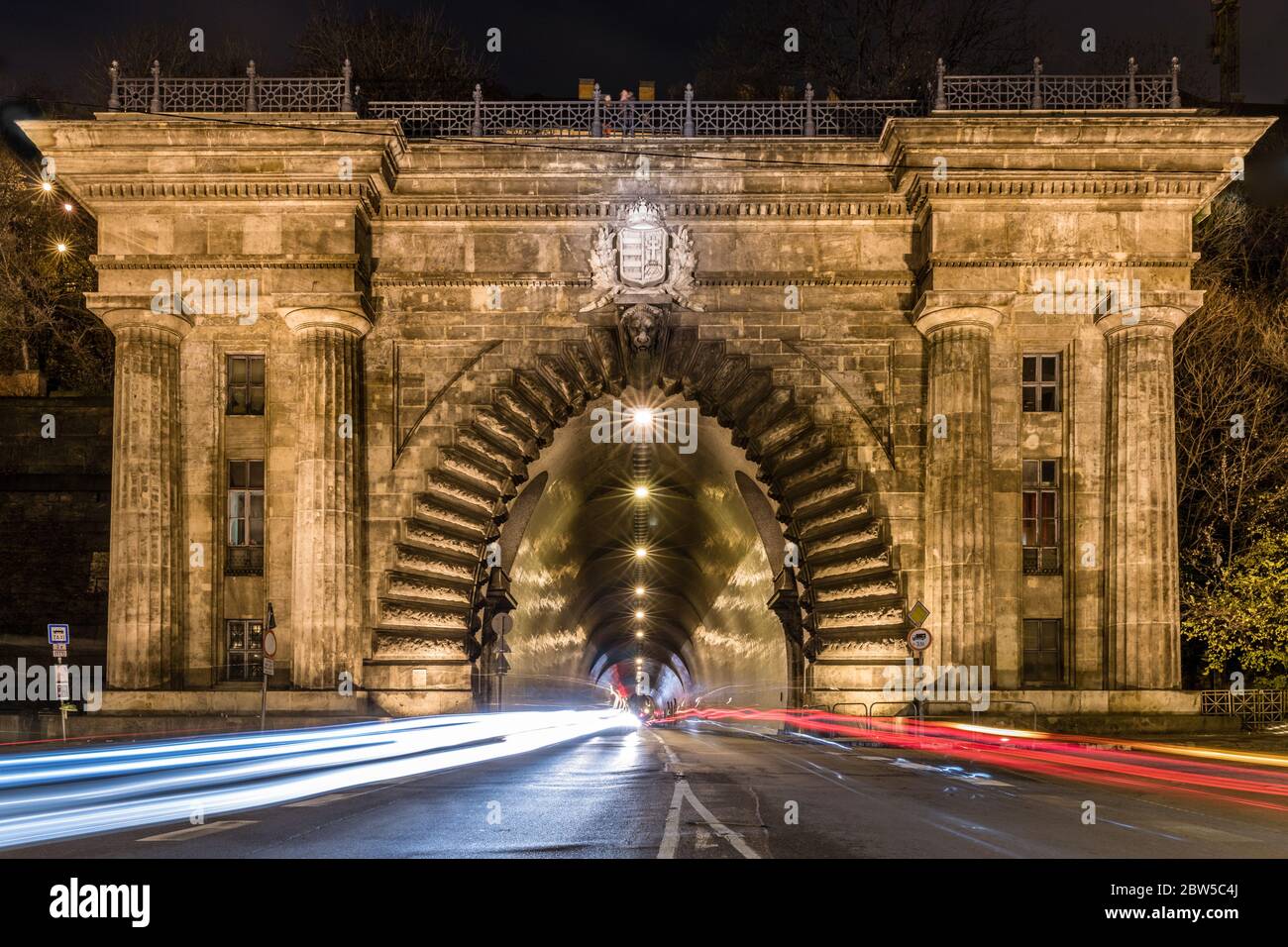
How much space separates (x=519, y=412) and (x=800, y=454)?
6.62 metres

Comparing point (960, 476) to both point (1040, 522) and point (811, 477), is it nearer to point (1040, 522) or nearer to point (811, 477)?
point (1040, 522)

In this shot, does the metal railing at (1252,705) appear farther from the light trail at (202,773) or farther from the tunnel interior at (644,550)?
the light trail at (202,773)

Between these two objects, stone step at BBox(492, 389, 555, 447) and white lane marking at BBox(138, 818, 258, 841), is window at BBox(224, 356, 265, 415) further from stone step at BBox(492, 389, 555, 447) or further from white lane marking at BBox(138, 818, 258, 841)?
white lane marking at BBox(138, 818, 258, 841)

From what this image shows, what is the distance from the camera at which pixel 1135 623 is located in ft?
98.7

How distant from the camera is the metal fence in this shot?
103 ft

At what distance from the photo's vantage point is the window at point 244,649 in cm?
3144

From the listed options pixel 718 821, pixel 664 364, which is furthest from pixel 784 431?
pixel 718 821

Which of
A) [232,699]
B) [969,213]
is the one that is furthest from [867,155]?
[232,699]

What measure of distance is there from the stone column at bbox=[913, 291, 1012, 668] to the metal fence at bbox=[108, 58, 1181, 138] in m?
4.77

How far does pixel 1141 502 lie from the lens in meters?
30.3

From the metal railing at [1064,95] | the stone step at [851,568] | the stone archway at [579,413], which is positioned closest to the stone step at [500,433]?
the stone archway at [579,413]

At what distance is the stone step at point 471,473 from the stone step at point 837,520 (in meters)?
7.18
